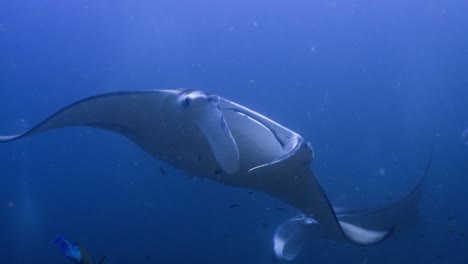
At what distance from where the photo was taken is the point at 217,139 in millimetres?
3109

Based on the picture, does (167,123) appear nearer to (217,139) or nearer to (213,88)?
(217,139)

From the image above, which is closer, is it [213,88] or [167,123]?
[167,123]

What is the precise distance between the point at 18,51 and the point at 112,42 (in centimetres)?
861

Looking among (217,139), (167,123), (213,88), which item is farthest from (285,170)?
(213,88)

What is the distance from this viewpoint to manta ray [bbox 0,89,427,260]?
3139mm

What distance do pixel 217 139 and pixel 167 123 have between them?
0.76m

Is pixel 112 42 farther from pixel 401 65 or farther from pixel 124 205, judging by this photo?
pixel 401 65

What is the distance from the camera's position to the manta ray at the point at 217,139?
10.3ft

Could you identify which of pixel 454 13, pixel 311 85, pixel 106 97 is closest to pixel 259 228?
pixel 106 97

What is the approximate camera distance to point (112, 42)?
38.0 meters

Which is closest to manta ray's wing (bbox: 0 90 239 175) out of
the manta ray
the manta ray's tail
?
the manta ray

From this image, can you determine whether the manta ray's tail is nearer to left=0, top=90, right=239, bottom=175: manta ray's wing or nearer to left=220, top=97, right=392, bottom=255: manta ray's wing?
left=220, top=97, right=392, bottom=255: manta ray's wing

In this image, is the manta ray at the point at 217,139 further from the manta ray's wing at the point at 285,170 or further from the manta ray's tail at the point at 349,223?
the manta ray's tail at the point at 349,223

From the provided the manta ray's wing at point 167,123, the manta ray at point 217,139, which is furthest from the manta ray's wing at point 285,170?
the manta ray's wing at point 167,123
